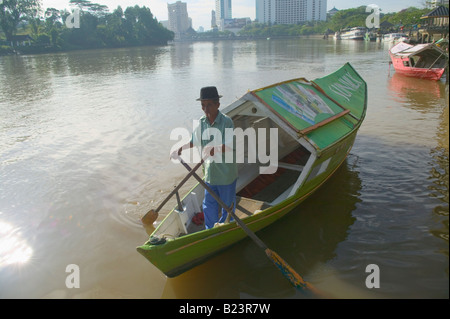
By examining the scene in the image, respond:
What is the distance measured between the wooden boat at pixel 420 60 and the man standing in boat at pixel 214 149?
18557 mm

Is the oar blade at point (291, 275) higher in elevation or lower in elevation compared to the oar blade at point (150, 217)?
lower

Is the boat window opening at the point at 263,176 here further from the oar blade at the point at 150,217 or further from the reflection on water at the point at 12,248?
the reflection on water at the point at 12,248

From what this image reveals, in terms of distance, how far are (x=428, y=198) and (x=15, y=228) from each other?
803cm

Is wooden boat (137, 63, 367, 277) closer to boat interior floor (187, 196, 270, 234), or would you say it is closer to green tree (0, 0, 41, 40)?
boat interior floor (187, 196, 270, 234)

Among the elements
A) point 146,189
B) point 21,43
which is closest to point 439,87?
point 146,189

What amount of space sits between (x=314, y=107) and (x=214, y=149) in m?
3.40

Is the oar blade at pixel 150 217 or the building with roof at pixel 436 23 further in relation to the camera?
the building with roof at pixel 436 23

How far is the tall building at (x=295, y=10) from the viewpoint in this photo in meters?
184

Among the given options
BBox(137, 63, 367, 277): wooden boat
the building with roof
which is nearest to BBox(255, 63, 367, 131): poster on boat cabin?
BBox(137, 63, 367, 277): wooden boat

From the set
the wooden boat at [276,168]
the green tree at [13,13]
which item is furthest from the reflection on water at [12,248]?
the green tree at [13,13]

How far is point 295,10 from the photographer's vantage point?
18862 cm
